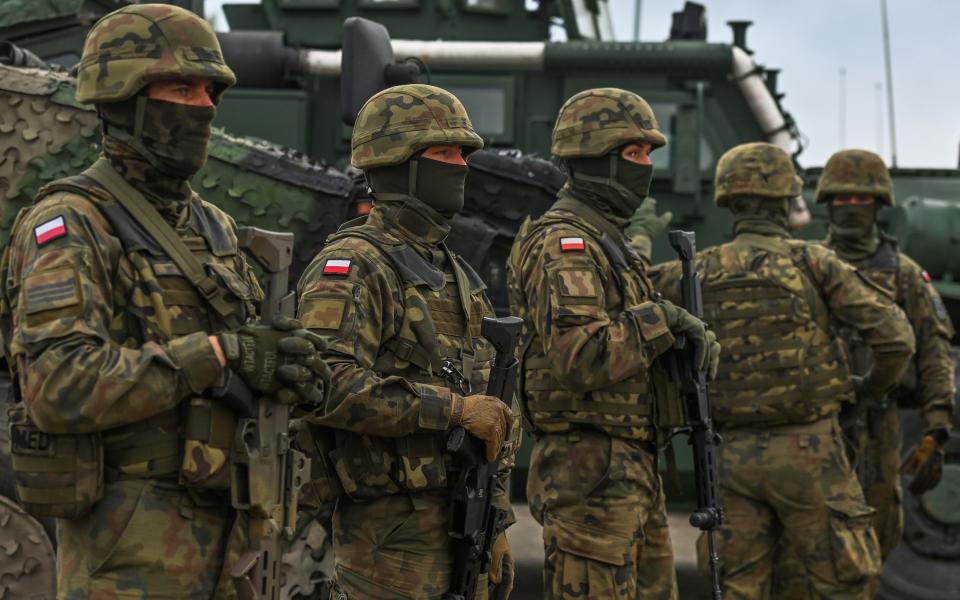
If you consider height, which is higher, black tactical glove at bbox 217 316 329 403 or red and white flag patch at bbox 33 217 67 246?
red and white flag patch at bbox 33 217 67 246

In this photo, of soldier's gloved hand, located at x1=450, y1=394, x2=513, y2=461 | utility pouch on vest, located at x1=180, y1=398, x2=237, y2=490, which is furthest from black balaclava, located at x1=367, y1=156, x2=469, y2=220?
utility pouch on vest, located at x1=180, y1=398, x2=237, y2=490

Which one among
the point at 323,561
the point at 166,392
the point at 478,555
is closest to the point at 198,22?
the point at 166,392

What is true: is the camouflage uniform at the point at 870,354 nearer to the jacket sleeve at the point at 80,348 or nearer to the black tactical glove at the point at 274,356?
the black tactical glove at the point at 274,356

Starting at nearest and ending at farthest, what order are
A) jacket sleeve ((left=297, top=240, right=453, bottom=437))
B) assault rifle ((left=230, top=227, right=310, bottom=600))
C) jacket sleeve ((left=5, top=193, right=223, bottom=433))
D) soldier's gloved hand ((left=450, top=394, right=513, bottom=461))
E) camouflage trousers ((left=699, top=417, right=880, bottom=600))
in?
jacket sleeve ((left=5, top=193, right=223, bottom=433)) < assault rifle ((left=230, top=227, right=310, bottom=600)) < jacket sleeve ((left=297, top=240, right=453, bottom=437)) < soldier's gloved hand ((left=450, top=394, right=513, bottom=461)) < camouflage trousers ((left=699, top=417, right=880, bottom=600))

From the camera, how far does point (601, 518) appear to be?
4863 millimetres

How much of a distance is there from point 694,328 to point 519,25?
15.9 ft

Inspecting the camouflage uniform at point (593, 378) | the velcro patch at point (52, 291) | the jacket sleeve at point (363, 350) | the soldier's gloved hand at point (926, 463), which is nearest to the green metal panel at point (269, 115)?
the camouflage uniform at point (593, 378)

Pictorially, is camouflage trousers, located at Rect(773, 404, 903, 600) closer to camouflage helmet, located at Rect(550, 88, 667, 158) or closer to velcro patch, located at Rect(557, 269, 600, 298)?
camouflage helmet, located at Rect(550, 88, 667, 158)

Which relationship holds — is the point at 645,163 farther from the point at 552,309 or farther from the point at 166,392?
the point at 166,392

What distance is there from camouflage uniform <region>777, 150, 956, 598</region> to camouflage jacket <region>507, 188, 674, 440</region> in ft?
8.20

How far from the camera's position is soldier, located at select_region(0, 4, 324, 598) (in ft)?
10.0

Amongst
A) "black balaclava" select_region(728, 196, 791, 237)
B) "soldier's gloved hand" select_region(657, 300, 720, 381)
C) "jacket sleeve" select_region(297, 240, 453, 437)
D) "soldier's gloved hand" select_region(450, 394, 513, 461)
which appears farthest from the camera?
"black balaclava" select_region(728, 196, 791, 237)

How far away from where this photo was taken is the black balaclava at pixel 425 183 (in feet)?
14.0

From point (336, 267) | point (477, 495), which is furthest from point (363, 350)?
point (477, 495)
